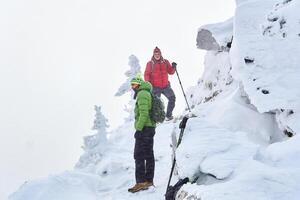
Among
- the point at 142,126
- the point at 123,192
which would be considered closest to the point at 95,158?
the point at 123,192

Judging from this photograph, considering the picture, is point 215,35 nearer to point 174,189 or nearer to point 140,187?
point 140,187

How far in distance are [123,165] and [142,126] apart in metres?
3.72

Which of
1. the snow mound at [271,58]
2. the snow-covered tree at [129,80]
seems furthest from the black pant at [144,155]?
the snow-covered tree at [129,80]

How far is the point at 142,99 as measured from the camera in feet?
38.3

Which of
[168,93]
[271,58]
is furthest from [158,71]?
[271,58]

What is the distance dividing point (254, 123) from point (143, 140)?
2899 millimetres

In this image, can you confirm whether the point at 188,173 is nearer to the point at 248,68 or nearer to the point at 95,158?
the point at 248,68

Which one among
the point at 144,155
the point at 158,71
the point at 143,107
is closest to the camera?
the point at 143,107

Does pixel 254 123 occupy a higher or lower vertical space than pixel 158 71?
lower

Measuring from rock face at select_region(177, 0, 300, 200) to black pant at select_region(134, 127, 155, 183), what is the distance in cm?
141

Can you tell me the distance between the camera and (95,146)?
17.2 m

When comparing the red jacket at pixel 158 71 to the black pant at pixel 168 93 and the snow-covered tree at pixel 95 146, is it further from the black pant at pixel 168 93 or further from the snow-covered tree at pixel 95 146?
the snow-covered tree at pixel 95 146

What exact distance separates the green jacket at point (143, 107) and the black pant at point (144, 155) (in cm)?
20

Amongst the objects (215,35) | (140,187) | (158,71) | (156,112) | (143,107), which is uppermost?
(215,35)
